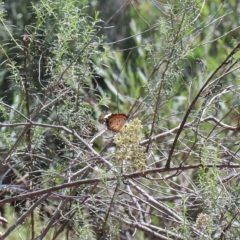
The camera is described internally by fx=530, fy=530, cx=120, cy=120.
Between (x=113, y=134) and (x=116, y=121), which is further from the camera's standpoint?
(x=113, y=134)

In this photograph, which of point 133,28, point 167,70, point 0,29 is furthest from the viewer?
point 133,28

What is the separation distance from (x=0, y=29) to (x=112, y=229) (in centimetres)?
63

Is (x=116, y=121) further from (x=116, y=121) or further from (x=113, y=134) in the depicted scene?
(x=113, y=134)

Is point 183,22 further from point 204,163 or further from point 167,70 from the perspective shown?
point 204,163

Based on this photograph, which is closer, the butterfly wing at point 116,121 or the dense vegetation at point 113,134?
the dense vegetation at point 113,134

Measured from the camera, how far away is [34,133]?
128cm

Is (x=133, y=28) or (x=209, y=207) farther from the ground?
(x=209, y=207)

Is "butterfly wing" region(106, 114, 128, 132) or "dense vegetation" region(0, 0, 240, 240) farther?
"butterfly wing" region(106, 114, 128, 132)

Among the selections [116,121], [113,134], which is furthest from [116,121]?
[113,134]

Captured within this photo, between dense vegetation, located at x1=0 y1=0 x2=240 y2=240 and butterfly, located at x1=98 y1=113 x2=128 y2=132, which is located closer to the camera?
dense vegetation, located at x1=0 y1=0 x2=240 y2=240

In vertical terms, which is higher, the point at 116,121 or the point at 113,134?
the point at 116,121

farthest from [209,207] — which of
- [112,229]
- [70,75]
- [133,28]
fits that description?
[133,28]

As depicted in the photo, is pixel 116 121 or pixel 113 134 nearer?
pixel 116 121

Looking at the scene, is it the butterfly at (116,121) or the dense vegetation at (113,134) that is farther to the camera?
the butterfly at (116,121)
